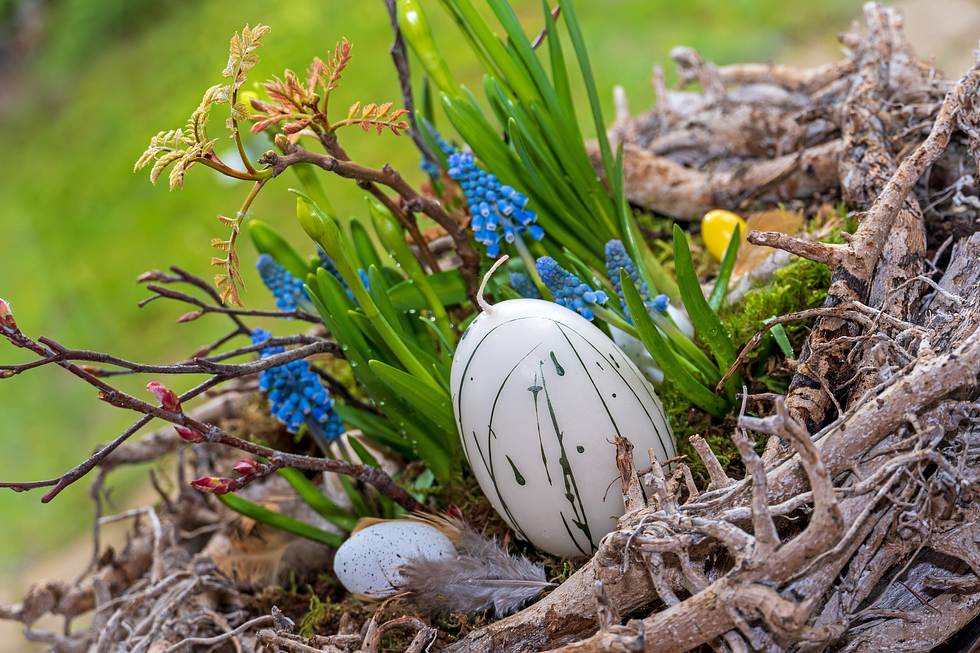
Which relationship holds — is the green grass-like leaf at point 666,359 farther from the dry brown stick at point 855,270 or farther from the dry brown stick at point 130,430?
the dry brown stick at point 130,430

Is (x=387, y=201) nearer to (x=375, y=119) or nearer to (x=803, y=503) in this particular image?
(x=375, y=119)

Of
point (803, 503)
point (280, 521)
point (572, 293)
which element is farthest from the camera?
point (280, 521)

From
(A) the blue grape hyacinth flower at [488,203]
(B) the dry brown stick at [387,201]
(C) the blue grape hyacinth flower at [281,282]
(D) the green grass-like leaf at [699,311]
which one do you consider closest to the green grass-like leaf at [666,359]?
(D) the green grass-like leaf at [699,311]

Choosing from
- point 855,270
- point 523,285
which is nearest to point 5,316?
point 523,285

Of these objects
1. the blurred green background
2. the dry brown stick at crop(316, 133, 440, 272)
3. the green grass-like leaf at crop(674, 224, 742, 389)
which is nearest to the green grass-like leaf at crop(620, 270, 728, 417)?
the green grass-like leaf at crop(674, 224, 742, 389)

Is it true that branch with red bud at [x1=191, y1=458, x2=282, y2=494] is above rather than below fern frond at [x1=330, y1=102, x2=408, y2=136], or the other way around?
below

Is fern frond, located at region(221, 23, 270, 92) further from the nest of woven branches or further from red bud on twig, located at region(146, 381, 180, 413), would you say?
the nest of woven branches
